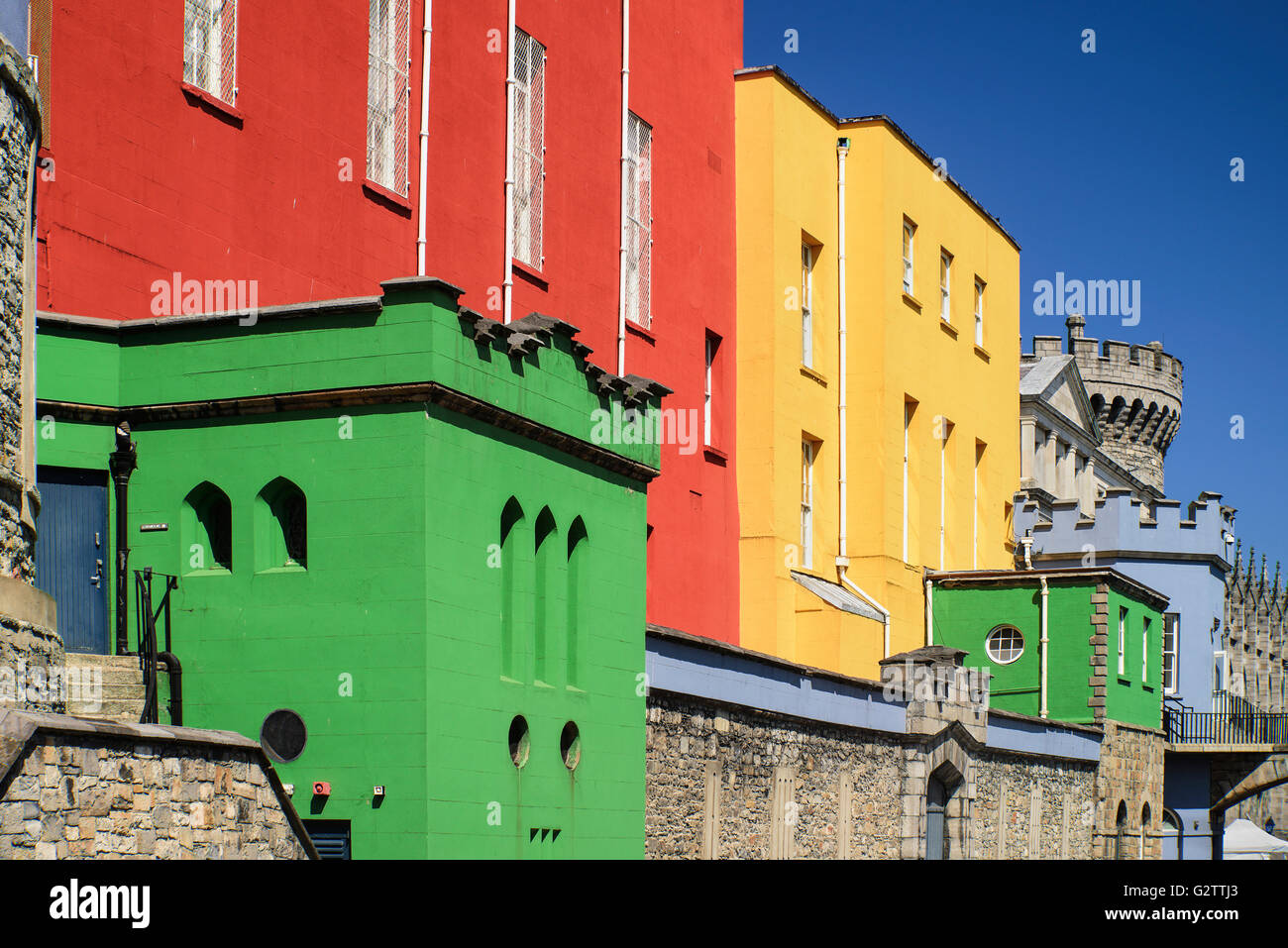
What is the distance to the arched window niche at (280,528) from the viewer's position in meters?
16.1

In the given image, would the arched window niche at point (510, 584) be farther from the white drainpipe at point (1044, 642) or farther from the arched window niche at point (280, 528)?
the white drainpipe at point (1044, 642)

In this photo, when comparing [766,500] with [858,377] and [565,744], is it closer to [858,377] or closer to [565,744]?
[858,377]

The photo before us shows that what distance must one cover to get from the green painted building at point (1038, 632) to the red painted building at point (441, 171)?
23.5ft

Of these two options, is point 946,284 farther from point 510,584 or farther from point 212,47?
point 510,584

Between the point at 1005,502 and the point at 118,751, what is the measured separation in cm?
2979

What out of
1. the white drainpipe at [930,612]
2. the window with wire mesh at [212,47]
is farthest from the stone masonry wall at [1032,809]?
the window with wire mesh at [212,47]

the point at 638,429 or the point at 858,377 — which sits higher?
the point at 858,377

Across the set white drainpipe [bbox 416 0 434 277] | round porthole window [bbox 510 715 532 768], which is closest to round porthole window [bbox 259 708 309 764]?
round porthole window [bbox 510 715 532 768]

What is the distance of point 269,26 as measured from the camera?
19.4 m

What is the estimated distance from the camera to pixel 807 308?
1243 inches

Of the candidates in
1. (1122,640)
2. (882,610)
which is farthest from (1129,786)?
(882,610)

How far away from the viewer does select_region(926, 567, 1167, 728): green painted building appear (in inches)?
1364

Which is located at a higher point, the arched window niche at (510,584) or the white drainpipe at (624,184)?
the white drainpipe at (624,184)
